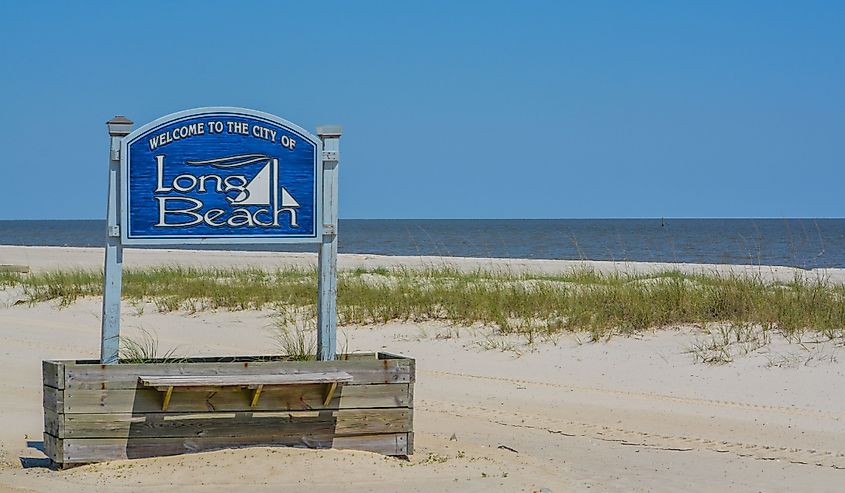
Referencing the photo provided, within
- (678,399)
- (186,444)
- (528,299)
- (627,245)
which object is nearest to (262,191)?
(186,444)

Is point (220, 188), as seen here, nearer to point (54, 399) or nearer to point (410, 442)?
point (54, 399)

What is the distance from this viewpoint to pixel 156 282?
19203 millimetres

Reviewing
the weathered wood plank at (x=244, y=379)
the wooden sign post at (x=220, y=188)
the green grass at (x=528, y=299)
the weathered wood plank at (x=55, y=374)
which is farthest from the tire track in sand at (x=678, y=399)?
the weathered wood plank at (x=55, y=374)

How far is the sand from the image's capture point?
7156 millimetres

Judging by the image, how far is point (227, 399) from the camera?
742cm

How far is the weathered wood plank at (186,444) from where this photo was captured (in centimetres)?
724

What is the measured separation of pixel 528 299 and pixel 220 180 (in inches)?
282

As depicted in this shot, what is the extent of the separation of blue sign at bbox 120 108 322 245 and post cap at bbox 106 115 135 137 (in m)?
0.06

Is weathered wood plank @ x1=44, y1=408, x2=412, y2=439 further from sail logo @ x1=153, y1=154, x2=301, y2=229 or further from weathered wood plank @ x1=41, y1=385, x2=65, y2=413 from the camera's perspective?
sail logo @ x1=153, y1=154, x2=301, y2=229

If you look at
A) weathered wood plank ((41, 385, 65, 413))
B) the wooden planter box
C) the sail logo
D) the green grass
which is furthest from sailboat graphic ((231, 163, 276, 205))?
the green grass

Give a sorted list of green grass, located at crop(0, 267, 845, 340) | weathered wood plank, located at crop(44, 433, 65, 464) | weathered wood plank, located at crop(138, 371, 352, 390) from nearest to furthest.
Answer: weathered wood plank, located at crop(138, 371, 352, 390) → weathered wood plank, located at crop(44, 433, 65, 464) → green grass, located at crop(0, 267, 845, 340)

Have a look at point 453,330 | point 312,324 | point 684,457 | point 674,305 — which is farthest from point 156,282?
point 684,457

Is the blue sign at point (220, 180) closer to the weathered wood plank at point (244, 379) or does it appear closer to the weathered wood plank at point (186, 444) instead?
the weathered wood plank at point (244, 379)

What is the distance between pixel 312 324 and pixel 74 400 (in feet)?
23.3
